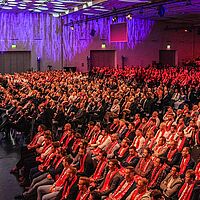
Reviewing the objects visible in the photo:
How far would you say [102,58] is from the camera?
92.3 feet

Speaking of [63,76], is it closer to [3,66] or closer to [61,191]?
[3,66]

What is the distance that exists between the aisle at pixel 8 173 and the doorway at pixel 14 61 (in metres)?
15.1

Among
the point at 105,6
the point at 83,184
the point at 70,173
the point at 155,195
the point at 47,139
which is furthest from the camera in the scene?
the point at 105,6

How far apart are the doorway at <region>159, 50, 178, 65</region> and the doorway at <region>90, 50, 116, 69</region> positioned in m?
4.94

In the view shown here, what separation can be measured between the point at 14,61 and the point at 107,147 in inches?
720

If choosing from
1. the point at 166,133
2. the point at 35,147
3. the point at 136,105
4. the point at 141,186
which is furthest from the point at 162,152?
the point at 136,105

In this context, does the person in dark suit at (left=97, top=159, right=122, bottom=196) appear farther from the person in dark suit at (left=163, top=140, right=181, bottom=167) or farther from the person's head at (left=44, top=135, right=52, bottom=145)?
the person's head at (left=44, top=135, right=52, bottom=145)

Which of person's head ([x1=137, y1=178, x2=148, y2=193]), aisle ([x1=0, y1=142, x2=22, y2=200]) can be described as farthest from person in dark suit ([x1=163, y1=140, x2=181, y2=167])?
aisle ([x1=0, y1=142, x2=22, y2=200])

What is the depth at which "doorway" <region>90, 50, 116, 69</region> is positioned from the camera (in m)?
27.8

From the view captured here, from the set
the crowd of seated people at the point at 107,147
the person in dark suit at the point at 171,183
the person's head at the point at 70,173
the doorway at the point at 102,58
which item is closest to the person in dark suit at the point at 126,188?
the crowd of seated people at the point at 107,147

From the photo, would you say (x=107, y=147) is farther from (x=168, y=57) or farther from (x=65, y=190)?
(x=168, y=57)

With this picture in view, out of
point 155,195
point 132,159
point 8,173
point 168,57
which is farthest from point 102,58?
point 155,195

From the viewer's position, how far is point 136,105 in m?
11.8

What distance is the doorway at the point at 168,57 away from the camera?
31.1m
